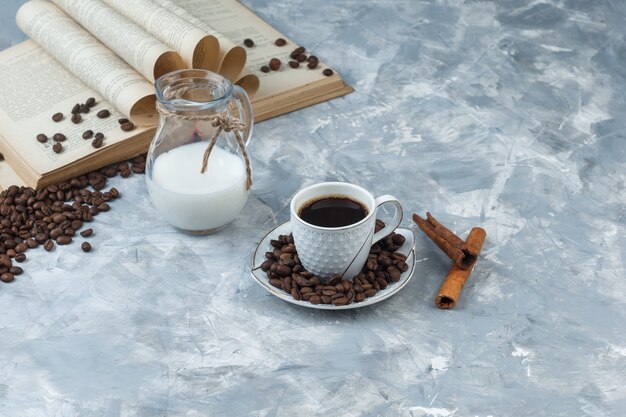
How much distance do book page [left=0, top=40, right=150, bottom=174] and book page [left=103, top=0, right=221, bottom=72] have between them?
186 millimetres

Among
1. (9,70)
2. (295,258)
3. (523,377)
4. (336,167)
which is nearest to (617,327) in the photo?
(523,377)

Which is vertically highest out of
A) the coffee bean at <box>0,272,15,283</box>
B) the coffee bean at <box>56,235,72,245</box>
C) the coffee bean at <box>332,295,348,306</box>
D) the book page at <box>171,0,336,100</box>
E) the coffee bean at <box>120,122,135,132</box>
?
the coffee bean at <box>332,295,348,306</box>

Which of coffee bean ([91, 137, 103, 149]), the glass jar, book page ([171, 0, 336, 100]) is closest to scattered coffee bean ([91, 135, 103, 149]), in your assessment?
coffee bean ([91, 137, 103, 149])

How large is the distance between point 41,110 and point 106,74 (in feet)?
0.57

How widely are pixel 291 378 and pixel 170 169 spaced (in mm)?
483

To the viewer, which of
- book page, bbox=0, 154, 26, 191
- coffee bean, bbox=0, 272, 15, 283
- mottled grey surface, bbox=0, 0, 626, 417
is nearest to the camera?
mottled grey surface, bbox=0, 0, 626, 417

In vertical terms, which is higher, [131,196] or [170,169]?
[170,169]

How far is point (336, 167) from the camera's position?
2.05 metres

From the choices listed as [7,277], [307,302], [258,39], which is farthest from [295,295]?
[258,39]

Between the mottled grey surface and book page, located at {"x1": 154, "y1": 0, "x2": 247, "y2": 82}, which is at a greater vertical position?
book page, located at {"x1": 154, "y1": 0, "x2": 247, "y2": 82}

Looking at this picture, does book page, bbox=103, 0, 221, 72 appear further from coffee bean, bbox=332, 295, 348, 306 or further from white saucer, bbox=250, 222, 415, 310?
coffee bean, bbox=332, 295, 348, 306

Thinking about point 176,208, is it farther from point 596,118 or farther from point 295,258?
point 596,118

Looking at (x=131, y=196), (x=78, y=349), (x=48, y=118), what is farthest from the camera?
(x=48, y=118)

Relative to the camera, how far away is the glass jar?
5.80 feet
